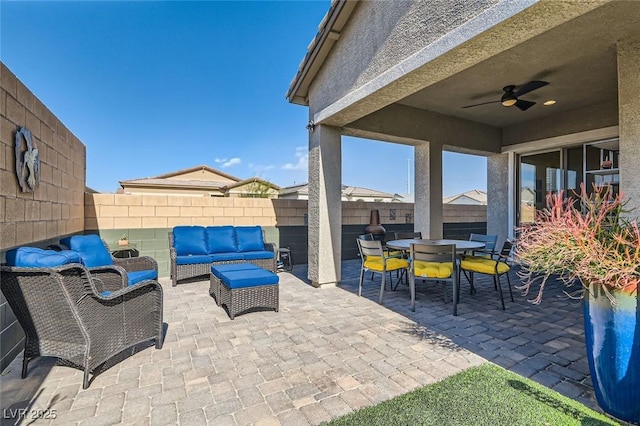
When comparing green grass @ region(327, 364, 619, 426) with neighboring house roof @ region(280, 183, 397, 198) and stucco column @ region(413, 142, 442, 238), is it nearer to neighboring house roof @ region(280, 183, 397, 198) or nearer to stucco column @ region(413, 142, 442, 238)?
stucco column @ region(413, 142, 442, 238)

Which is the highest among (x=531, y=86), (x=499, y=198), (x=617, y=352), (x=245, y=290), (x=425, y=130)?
(x=531, y=86)

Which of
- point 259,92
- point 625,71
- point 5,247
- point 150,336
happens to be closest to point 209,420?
point 150,336

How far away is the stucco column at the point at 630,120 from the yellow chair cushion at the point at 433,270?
1.97 m

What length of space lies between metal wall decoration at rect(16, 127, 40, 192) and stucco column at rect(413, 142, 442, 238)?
20.9 feet

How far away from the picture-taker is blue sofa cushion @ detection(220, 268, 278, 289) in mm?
3895

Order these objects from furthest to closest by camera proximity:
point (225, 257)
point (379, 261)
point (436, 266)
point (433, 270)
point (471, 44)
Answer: point (225, 257) < point (379, 261) < point (436, 266) < point (433, 270) < point (471, 44)

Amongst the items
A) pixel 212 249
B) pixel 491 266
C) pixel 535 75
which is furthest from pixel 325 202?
pixel 535 75

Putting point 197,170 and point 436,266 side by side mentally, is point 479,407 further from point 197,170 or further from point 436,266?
point 197,170

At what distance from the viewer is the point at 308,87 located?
19.1ft

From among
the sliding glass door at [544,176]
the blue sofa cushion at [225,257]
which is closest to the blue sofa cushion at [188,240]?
the blue sofa cushion at [225,257]

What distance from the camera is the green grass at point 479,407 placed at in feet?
6.32

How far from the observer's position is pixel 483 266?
4414mm

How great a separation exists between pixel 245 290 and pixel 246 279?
0.47 ft

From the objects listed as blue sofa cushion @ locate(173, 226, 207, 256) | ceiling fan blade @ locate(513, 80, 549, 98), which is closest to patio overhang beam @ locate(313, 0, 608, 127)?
ceiling fan blade @ locate(513, 80, 549, 98)
